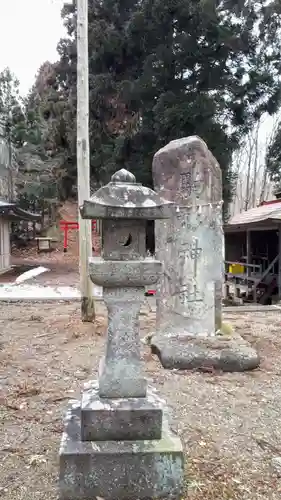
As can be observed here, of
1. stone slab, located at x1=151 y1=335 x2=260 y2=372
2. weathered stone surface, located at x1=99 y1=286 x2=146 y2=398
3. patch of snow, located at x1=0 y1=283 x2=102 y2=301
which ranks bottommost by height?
stone slab, located at x1=151 y1=335 x2=260 y2=372

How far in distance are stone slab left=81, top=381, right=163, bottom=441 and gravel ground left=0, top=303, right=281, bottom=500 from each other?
0.42 meters

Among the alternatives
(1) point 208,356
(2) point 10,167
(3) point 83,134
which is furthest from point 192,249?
(2) point 10,167

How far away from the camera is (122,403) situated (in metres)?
2.66

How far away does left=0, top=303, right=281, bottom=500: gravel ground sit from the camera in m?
2.65

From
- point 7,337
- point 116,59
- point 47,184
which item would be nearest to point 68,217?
point 47,184

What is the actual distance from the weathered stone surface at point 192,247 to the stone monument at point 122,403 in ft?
8.69

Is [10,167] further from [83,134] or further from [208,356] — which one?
[208,356]

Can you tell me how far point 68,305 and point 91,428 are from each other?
6382 mm

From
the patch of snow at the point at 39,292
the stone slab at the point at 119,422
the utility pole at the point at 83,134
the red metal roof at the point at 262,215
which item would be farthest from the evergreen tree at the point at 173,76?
the stone slab at the point at 119,422

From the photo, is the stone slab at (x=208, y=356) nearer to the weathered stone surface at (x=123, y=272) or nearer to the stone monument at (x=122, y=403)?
the stone monument at (x=122, y=403)

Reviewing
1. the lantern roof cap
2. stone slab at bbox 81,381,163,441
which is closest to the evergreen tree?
the lantern roof cap

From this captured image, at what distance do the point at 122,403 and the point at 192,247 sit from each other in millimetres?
3027

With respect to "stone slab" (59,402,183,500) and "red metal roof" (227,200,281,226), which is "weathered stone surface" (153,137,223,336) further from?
"red metal roof" (227,200,281,226)

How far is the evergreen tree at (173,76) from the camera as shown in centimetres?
1253
